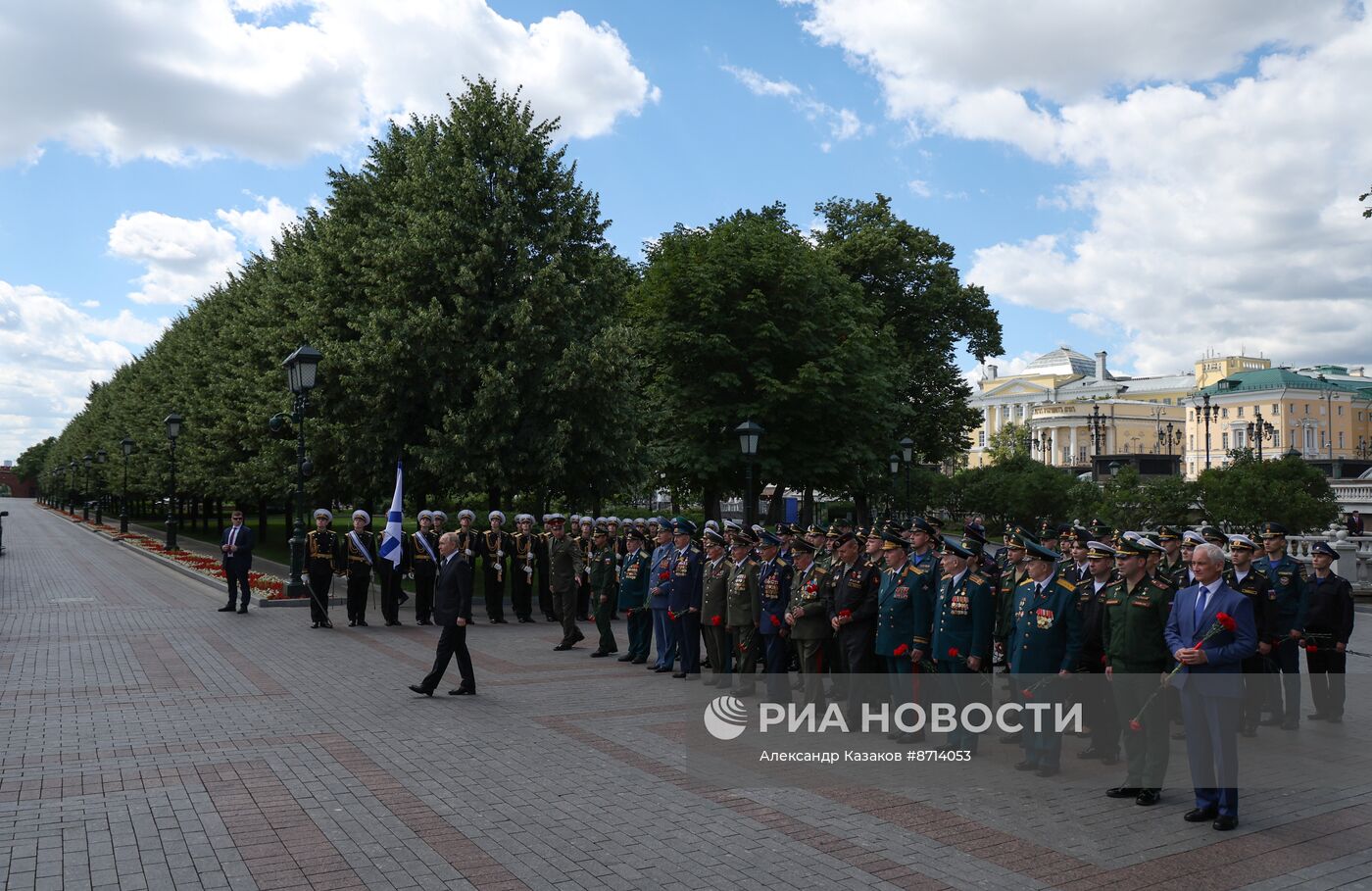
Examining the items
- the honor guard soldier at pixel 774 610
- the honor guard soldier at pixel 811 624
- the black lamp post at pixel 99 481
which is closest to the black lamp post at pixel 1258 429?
the honor guard soldier at pixel 774 610

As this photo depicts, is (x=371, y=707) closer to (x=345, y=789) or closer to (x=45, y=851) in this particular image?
(x=345, y=789)

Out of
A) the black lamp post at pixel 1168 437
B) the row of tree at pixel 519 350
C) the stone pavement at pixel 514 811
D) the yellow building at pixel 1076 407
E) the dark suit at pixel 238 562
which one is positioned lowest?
the stone pavement at pixel 514 811

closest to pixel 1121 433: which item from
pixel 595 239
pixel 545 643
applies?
pixel 595 239

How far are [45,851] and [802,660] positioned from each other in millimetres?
7534

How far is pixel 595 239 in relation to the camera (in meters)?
29.4

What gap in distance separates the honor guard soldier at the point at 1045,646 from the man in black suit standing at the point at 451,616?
6.33m

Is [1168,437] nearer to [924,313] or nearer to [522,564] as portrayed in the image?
[924,313]

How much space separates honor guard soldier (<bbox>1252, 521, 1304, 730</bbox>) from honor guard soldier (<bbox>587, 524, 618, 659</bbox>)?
8906 mm

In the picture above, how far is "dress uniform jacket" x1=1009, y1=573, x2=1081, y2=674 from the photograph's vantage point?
904 centimetres

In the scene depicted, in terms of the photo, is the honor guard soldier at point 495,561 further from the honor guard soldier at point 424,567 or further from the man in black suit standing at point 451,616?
the man in black suit standing at point 451,616

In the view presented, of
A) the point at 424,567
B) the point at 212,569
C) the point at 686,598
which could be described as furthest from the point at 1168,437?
the point at 686,598

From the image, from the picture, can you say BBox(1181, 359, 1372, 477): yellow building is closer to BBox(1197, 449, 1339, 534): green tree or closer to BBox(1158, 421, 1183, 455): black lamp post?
BBox(1158, 421, 1183, 455): black lamp post

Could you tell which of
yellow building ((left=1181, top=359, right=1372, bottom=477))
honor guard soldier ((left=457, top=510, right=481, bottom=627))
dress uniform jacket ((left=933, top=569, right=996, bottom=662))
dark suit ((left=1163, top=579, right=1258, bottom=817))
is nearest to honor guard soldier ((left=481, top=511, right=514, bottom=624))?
honor guard soldier ((left=457, top=510, right=481, bottom=627))

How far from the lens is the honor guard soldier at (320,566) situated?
19.8 meters
